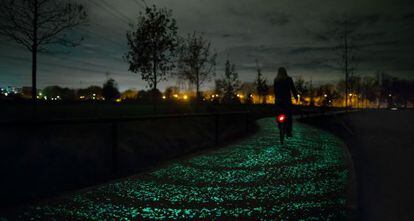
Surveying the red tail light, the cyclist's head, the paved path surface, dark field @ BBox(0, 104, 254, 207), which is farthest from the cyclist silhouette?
the paved path surface

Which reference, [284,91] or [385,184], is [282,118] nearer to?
[284,91]

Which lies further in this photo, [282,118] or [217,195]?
[282,118]

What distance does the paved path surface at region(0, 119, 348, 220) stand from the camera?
3.30 meters

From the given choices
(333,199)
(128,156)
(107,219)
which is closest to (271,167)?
(333,199)

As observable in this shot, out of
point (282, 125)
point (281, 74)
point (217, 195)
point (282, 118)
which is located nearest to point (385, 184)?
point (217, 195)

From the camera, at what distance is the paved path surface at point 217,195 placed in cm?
330

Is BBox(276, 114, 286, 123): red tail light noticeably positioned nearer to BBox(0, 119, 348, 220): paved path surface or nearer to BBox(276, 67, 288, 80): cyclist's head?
BBox(276, 67, 288, 80): cyclist's head

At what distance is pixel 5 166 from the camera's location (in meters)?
7.91

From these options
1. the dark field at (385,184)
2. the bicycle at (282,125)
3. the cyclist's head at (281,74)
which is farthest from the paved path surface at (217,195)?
the cyclist's head at (281,74)

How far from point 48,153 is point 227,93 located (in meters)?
53.2

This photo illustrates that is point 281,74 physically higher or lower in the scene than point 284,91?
higher

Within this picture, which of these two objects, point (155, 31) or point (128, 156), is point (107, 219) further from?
point (155, 31)

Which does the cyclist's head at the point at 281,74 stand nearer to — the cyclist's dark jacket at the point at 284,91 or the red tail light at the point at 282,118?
the cyclist's dark jacket at the point at 284,91

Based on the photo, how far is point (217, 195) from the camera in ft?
13.3
